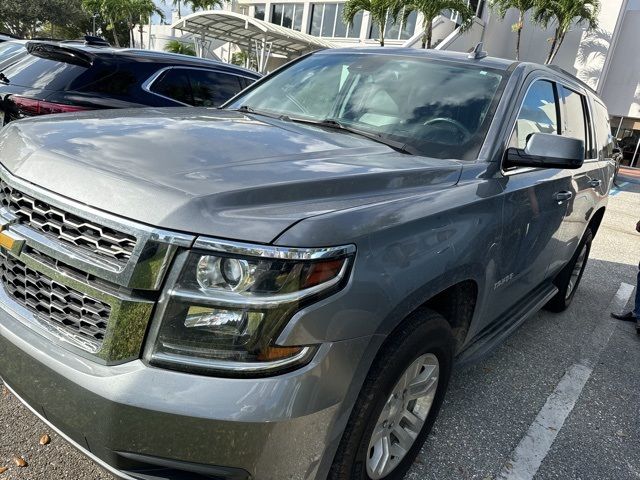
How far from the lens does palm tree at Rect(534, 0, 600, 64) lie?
2522cm

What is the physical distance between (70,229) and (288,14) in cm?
3646

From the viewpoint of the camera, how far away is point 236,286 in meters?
1.45

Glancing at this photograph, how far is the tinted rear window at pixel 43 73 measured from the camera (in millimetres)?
4613

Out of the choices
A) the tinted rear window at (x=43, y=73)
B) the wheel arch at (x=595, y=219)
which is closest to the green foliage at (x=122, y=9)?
the tinted rear window at (x=43, y=73)

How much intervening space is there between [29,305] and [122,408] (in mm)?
596

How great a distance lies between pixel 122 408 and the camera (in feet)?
Answer: 4.64

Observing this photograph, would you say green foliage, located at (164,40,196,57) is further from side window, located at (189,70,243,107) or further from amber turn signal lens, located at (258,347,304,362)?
amber turn signal lens, located at (258,347,304,362)

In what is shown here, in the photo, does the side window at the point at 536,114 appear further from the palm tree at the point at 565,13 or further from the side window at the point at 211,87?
the palm tree at the point at 565,13

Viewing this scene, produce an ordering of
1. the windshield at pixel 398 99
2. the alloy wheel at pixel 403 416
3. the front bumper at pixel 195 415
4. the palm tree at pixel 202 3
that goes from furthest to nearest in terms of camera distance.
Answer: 1. the palm tree at pixel 202 3
2. the windshield at pixel 398 99
3. the alloy wheel at pixel 403 416
4. the front bumper at pixel 195 415

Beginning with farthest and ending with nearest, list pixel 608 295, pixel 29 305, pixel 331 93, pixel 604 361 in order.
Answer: pixel 608 295, pixel 604 361, pixel 331 93, pixel 29 305

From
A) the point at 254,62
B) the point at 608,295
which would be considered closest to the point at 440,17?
the point at 254,62

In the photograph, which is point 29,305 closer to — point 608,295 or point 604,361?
point 604,361

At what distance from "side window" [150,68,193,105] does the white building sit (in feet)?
69.6

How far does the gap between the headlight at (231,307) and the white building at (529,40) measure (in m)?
25.9
